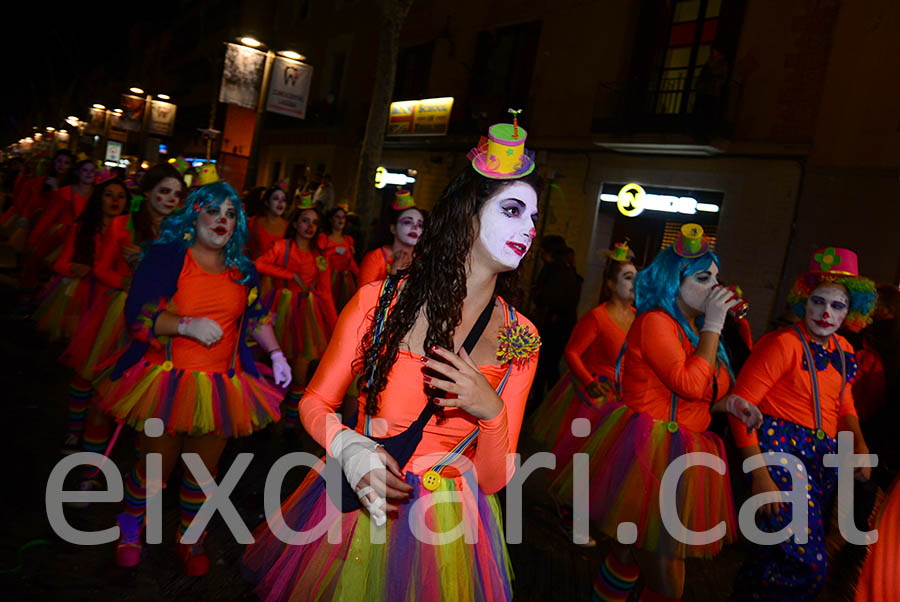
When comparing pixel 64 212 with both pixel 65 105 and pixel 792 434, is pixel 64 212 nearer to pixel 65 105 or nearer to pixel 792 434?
pixel 792 434

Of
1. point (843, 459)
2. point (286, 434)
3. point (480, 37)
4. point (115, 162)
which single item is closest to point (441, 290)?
point (843, 459)

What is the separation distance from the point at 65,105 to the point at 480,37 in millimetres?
44694

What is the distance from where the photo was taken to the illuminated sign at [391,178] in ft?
68.8

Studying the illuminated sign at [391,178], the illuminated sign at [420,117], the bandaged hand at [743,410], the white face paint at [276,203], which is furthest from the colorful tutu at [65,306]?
the illuminated sign at [391,178]

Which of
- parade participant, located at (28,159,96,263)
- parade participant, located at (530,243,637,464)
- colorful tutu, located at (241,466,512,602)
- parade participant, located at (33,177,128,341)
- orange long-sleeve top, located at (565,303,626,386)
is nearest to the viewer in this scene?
colorful tutu, located at (241,466,512,602)

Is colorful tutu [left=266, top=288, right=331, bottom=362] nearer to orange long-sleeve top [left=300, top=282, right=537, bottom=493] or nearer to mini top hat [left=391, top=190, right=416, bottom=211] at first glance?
mini top hat [left=391, top=190, right=416, bottom=211]

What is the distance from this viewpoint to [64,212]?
329 inches

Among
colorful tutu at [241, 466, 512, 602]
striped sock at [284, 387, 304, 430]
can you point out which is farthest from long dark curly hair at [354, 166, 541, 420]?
striped sock at [284, 387, 304, 430]

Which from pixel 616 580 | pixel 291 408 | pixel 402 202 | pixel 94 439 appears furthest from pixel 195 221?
pixel 616 580

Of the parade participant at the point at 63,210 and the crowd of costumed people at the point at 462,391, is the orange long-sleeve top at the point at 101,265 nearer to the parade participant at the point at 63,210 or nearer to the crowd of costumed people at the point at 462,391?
the crowd of costumed people at the point at 462,391

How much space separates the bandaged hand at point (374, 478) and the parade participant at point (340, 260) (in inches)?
265

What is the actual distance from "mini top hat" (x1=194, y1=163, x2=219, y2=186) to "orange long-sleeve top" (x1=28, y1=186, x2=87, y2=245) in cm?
538

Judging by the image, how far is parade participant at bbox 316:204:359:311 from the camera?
8609mm

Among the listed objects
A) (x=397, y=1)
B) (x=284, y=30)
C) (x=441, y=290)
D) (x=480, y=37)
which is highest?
(x=284, y=30)
